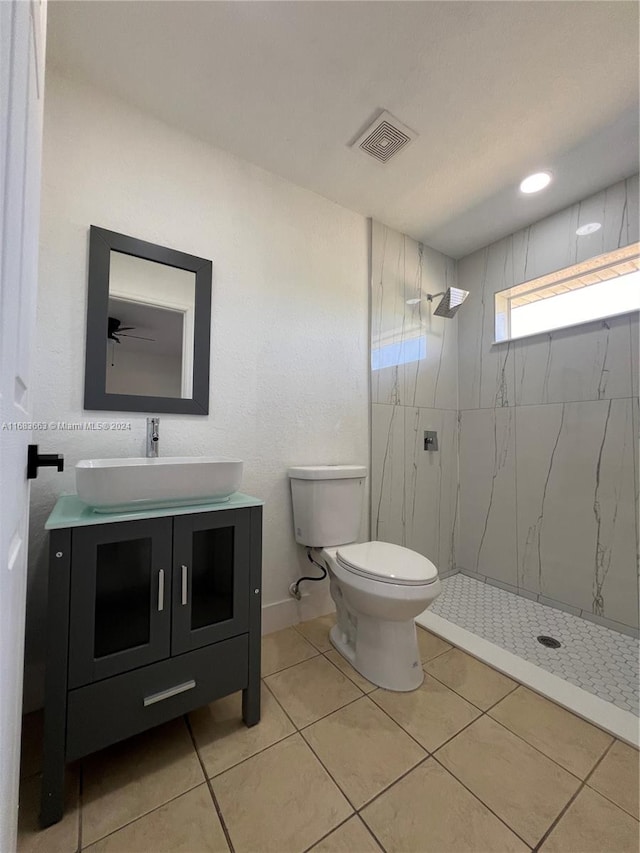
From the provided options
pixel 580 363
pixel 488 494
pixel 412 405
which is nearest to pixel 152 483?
pixel 412 405

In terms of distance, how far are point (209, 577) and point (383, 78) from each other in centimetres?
193

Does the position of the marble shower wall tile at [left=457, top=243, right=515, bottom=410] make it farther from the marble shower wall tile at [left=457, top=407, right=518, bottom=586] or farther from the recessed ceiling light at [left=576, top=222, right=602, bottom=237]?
the recessed ceiling light at [left=576, top=222, right=602, bottom=237]

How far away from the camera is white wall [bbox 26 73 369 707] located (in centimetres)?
125

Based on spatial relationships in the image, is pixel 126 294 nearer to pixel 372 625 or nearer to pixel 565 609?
pixel 372 625

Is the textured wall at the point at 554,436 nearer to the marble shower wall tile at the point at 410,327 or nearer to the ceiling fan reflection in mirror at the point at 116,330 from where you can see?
the marble shower wall tile at the point at 410,327

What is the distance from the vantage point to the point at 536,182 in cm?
182

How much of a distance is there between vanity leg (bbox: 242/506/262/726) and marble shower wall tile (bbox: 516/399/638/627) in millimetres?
1776

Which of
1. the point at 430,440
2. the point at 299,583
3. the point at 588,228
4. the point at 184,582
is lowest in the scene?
the point at 299,583

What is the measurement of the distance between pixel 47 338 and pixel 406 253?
80.6 inches

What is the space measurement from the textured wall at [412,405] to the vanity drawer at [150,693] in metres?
1.13

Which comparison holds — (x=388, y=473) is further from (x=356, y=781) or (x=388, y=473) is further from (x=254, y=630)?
(x=356, y=781)

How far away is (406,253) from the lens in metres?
2.28

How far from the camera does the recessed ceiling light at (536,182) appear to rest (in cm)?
178

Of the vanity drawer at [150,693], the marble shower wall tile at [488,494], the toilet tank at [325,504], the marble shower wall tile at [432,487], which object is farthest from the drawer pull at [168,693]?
the marble shower wall tile at [488,494]
